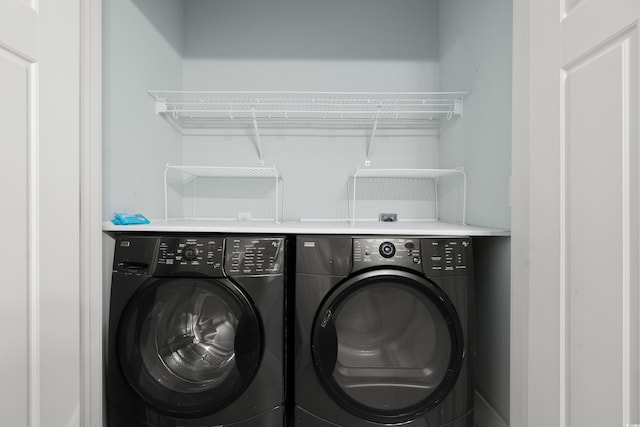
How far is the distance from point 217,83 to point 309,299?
5.52ft

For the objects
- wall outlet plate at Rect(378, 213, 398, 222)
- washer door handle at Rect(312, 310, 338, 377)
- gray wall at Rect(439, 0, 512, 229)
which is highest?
gray wall at Rect(439, 0, 512, 229)

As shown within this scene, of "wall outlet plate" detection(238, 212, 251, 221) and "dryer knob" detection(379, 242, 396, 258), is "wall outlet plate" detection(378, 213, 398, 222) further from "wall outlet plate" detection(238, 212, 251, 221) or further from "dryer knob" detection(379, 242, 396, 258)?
"wall outlet plate" detection(238, 212, 251, 221)

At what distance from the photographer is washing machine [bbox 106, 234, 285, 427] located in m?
1.29

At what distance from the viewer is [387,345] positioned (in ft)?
4.45

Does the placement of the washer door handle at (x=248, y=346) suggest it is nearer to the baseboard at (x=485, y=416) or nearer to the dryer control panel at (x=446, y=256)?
the dryer control panel at (x=446, y=256)

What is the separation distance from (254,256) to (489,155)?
4.08ft

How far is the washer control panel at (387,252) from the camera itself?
1.32m
